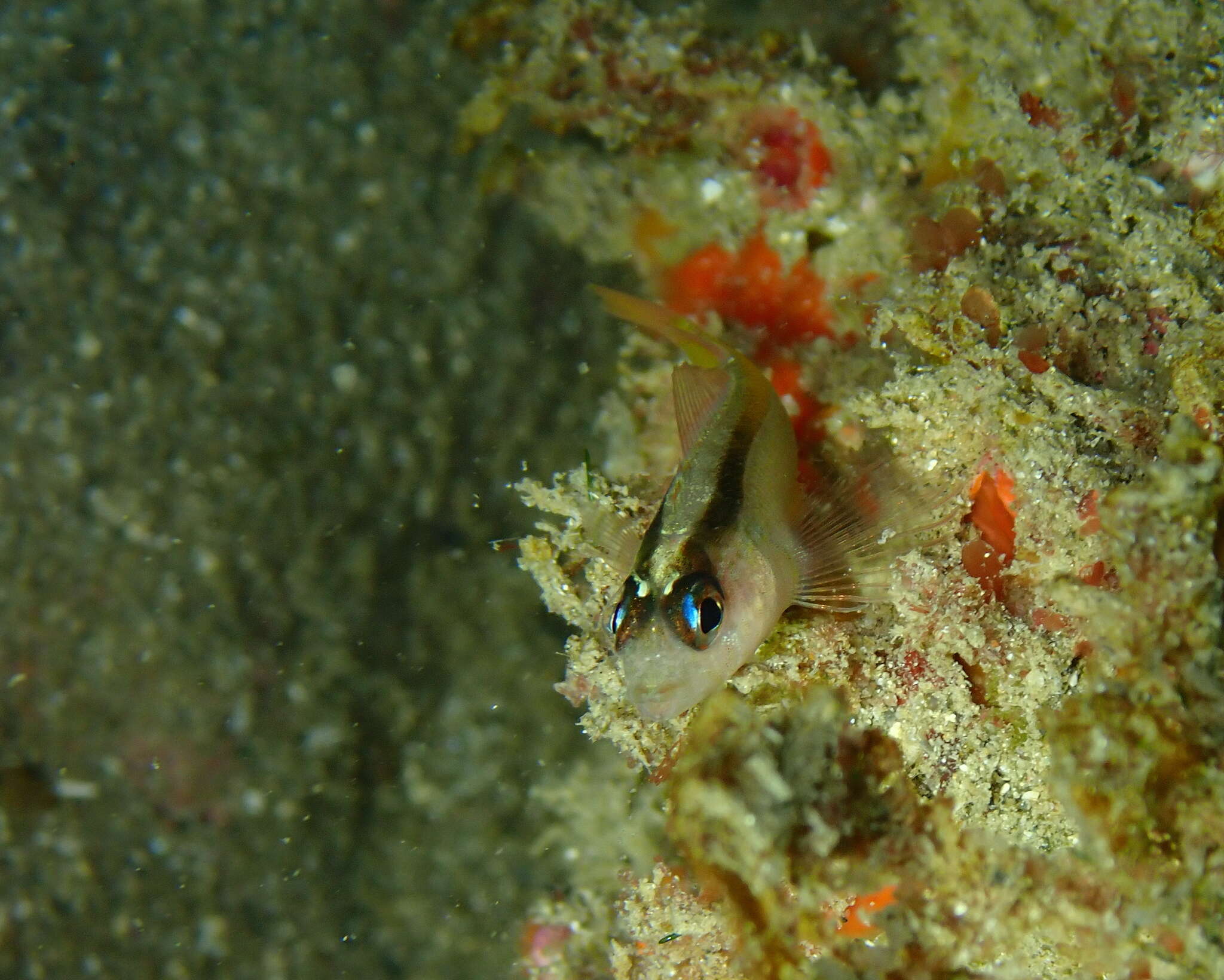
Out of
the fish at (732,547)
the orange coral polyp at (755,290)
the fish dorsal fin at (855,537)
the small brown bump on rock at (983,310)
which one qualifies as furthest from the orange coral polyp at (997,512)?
the orange coral polyp at (755,290)

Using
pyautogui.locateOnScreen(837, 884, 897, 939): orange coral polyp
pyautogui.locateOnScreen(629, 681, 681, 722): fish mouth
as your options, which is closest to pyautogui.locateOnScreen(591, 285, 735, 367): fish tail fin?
pyautogui.locateOnScreen(629, 681, 681, 722): fish mouth

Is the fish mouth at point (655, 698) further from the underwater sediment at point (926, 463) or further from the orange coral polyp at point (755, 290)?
the orange coral polyp at point (755, 290)

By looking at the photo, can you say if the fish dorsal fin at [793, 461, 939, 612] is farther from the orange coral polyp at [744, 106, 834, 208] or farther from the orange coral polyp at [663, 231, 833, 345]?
the orange coral polyp at [744, 106, 834, 208]

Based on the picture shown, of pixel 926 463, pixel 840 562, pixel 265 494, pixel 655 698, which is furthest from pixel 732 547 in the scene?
pixel 265 494

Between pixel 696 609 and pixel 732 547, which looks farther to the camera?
pixel 732 547

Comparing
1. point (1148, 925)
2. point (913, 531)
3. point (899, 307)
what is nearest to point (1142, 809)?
point (1148, 925)

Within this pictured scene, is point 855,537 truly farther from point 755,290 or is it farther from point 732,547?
point 755,290
